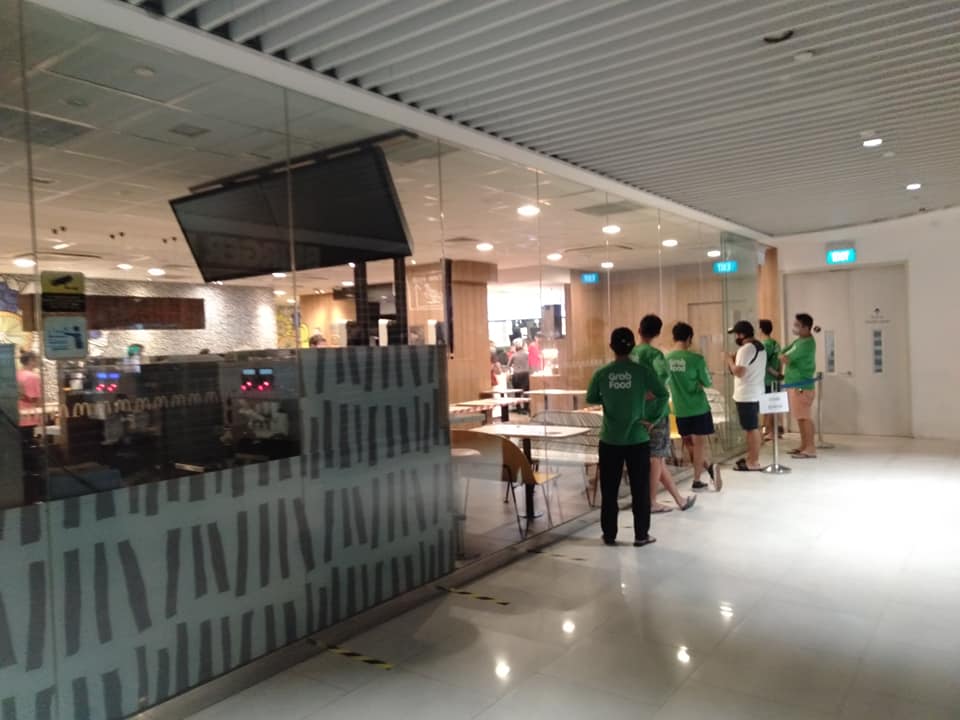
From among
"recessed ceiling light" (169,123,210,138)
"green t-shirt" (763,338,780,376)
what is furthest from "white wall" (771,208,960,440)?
"recessed ceiling light" (169,123,210,138)

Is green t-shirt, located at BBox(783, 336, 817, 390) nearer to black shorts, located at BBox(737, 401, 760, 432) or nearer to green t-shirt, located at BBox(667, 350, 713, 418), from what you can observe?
black shorts, located at BBox(737, 401, 760, 432)

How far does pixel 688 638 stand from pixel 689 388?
11.8 ft

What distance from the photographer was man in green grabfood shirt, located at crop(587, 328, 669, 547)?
509 cm

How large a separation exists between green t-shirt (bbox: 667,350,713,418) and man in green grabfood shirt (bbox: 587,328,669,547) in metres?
1.59

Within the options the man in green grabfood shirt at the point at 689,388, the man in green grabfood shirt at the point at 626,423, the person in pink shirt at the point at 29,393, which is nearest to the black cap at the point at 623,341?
the man in green grabfood shirt at the point at 626,423

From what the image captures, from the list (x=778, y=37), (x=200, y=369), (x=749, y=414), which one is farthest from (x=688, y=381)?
(x=200, y=369)

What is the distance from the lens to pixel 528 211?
6898mm

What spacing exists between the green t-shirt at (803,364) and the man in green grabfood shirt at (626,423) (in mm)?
4416

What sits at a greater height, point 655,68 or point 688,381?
point 655,68

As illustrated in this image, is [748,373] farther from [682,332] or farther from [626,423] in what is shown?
[626,423]

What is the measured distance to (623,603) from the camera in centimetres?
418

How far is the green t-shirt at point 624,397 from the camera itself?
200 inches

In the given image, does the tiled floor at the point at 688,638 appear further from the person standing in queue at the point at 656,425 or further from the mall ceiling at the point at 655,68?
the mall ceiling at the point at 655,68

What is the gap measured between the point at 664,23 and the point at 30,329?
3.16 meters
